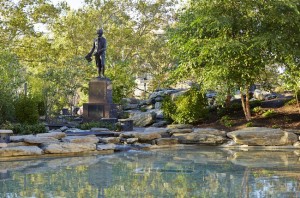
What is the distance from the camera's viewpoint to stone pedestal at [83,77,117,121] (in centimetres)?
1427

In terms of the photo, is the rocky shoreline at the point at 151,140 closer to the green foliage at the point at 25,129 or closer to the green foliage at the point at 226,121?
the green foliage at the point at 25,129

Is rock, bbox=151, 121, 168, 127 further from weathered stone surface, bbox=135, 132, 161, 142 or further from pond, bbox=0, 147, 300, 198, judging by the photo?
pond, bbox=0, 147, 300, 198

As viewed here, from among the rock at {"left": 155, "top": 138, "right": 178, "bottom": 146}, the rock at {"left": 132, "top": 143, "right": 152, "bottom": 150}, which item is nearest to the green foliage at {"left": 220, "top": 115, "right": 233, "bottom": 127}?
the rock at {"left": 155, "top": 138, "right": 178, "bottom": 146}

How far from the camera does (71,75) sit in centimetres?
1895

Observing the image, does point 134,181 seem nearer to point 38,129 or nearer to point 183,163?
point 183,163

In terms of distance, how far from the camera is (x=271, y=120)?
14297 mm

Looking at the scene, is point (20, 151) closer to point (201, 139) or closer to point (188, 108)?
point (201, 139)

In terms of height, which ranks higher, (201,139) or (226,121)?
(226,121)

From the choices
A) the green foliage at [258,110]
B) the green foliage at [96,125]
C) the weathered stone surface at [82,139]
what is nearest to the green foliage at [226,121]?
the green foliage at [258,110]

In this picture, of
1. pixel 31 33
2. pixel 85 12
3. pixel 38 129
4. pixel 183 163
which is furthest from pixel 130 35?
pixel 183 163

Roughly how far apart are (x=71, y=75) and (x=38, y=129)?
7691 millimetres

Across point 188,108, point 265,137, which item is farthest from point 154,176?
point 188,108

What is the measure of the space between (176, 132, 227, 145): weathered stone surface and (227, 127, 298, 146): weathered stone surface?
21.3 inches

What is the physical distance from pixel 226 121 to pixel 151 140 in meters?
3.80
